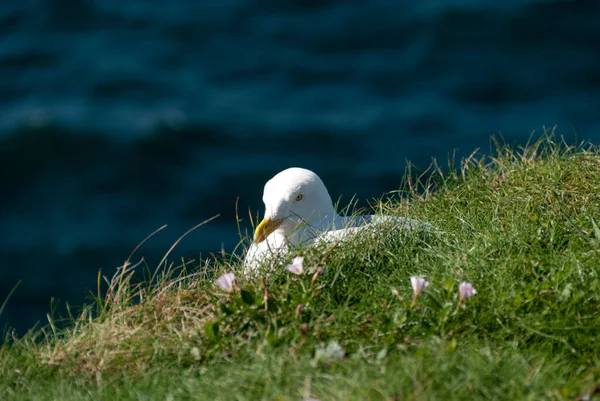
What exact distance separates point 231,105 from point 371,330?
23.9 ft

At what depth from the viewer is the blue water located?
8977mm

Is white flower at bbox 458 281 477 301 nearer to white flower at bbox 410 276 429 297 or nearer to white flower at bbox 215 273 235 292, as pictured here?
white flower at bbox 410 276 429 297

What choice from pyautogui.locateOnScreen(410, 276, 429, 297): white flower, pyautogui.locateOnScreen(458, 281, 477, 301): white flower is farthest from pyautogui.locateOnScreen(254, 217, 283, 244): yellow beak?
pyautogui.locateOnScreen(458, 281, 477, 301): white flower

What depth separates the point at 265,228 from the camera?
439 cm

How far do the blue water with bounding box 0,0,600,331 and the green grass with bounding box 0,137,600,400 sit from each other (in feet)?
16.4

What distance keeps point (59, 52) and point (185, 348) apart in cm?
859

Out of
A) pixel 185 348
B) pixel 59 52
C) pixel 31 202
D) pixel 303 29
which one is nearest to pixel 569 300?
pixel 185 348

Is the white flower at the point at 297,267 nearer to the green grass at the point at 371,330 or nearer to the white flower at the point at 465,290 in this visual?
the green grass at the point at 371,330

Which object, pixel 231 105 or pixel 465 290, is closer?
pixel 465 290

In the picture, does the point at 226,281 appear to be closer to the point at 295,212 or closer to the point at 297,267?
the point at 297,267

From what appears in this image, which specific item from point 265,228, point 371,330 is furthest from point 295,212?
point 371,330

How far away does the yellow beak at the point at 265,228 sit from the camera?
4293mm

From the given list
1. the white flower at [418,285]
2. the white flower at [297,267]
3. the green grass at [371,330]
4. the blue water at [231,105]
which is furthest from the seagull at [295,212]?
the blue water at [231,105]

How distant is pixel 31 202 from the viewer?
936cm
